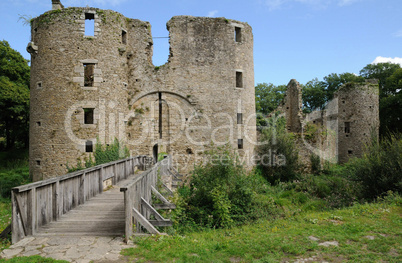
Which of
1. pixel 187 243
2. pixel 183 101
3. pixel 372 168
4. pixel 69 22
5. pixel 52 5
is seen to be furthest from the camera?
pixel 183 101

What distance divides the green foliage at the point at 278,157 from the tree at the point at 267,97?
19.5m

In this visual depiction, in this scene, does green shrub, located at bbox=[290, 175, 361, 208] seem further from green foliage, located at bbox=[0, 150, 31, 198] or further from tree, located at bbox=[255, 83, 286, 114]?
tree, located at bbox=[255, 83, 286, 114]

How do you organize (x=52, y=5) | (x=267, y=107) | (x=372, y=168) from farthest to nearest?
(x=267, y=107) < (x=52, y=5) < (x=372, y=168)

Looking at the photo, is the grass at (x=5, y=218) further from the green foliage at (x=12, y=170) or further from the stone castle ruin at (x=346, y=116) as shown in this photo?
the stone castle ruin at (x=346, y=116)

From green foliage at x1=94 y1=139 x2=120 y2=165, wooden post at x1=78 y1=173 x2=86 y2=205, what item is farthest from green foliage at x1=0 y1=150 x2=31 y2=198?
wooden post at x1=78 y1=173 x2=86 y2=205

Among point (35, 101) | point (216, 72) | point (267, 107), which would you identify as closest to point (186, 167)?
point (216, 72)

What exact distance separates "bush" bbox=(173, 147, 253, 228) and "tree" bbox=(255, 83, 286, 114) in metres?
27.1

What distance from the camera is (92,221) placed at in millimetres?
6340

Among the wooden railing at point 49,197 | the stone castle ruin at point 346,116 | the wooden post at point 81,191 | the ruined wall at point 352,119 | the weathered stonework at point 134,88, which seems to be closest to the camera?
the wooden railing at point 49,197

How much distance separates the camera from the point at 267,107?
39.0m

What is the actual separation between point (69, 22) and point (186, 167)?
9.96 meters

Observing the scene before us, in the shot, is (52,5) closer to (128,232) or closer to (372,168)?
(128,232)

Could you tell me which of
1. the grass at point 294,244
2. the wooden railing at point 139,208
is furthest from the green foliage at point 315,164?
the wooden railing at point 139,208

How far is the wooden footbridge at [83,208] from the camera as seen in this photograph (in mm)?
5414
